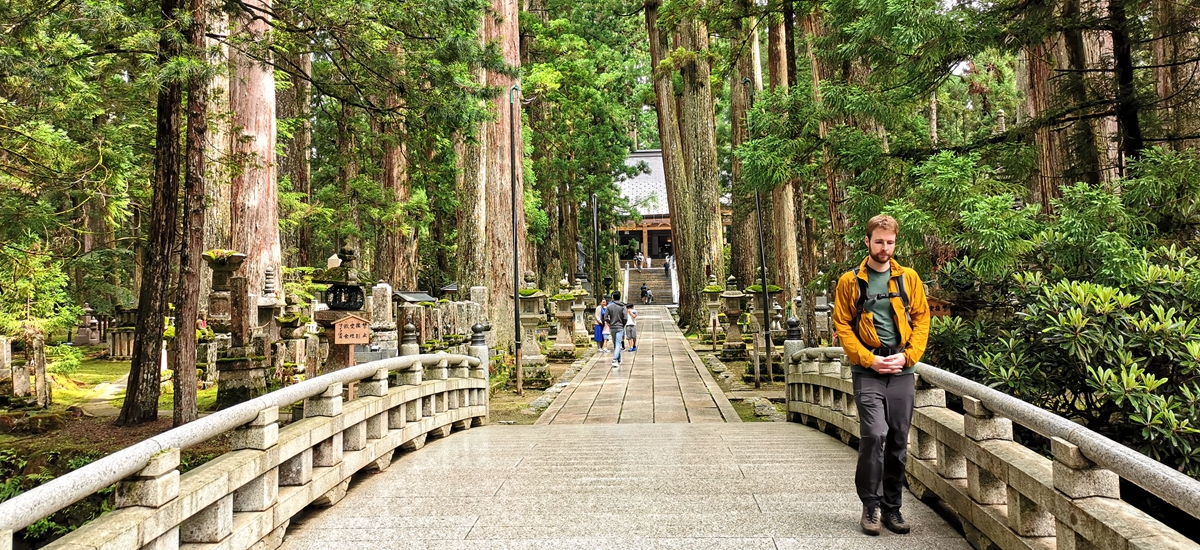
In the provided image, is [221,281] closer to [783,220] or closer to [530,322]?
[530,322]

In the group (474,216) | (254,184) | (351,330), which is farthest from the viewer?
(474,216)

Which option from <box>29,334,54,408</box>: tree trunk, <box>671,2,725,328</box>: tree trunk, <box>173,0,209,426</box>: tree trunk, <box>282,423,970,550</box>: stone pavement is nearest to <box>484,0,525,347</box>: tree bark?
<box>671,2,725,328</box>: tree trunk

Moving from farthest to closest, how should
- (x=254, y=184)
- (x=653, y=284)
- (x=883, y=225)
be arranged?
1. (x=653, y=284)
2. (x=254, y=184)
3. (x=883, y=225)

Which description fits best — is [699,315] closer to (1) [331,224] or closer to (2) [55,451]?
(1) [331,224]

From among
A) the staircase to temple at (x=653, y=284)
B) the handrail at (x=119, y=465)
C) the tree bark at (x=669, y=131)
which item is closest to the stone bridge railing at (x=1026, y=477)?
the handrail at (x=119, y=465)

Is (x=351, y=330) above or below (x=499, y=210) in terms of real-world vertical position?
below

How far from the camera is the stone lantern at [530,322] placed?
14.0m

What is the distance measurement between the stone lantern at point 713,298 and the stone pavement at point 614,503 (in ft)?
44.7

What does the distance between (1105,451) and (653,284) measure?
4233cm

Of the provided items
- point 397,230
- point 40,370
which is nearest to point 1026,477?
point 40,370

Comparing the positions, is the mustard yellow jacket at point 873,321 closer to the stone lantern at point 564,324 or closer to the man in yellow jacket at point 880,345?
the man in yellow jacket at point 880,345

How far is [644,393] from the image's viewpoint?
12289mm

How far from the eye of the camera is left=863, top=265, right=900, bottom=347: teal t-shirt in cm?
377

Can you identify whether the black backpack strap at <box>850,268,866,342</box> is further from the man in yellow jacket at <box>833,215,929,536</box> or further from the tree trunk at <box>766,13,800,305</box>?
the tree trunk at <box>766,13,800,305</box>
